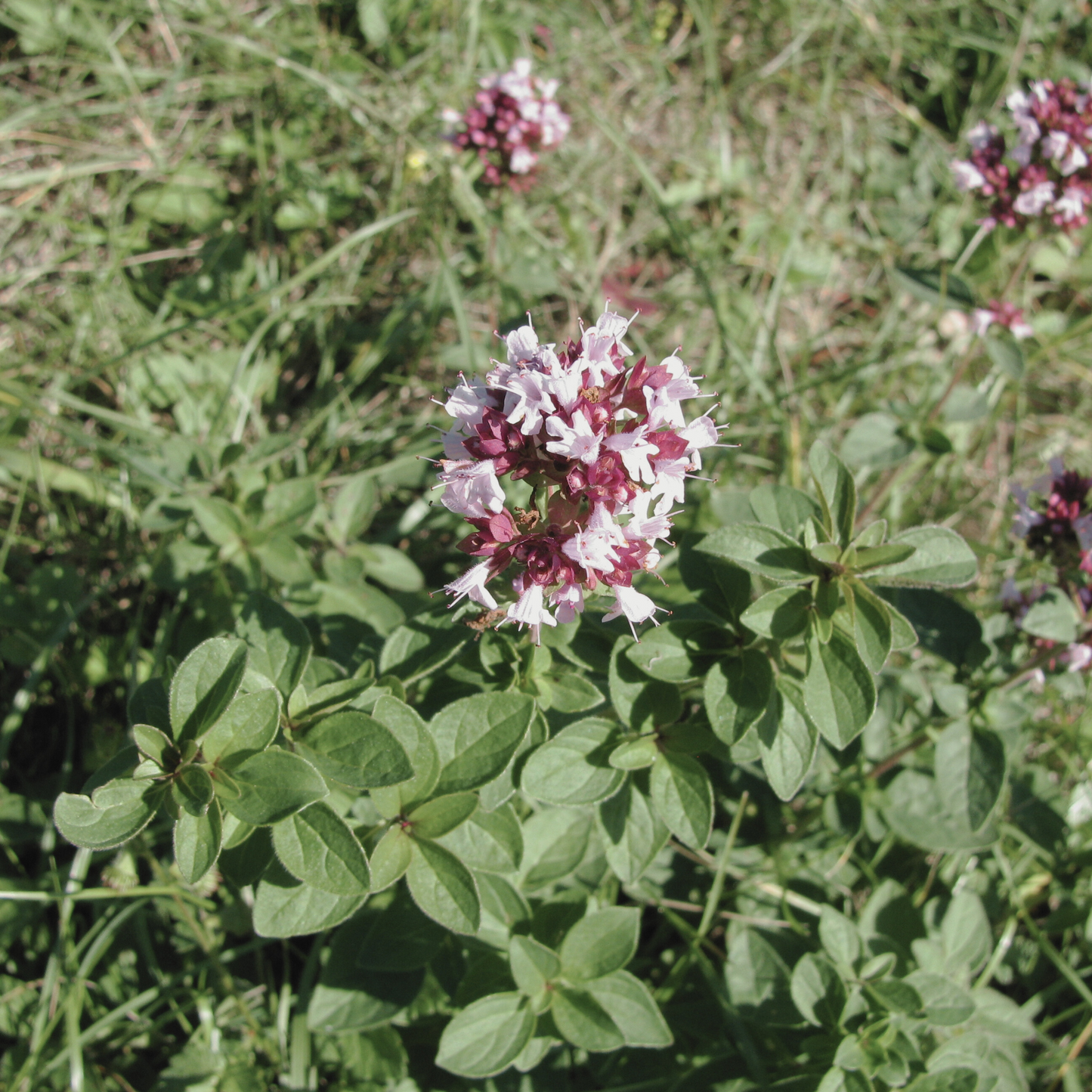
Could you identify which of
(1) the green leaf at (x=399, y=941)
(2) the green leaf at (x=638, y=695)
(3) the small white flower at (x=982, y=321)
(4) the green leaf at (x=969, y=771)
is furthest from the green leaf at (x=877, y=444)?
(1) the green leaf at (x=399, y=941)

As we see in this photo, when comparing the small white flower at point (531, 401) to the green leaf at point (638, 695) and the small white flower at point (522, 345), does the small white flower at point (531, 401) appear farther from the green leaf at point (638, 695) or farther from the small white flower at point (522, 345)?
the green leaf at point (638, 695)

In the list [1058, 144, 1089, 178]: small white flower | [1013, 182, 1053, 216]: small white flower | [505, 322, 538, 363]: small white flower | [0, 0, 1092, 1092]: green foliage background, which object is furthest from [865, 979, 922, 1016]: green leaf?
[1058, 144, 1089, 178]: small white flower

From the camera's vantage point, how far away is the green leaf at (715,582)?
7.16 feet

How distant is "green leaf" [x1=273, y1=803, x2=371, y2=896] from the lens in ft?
5.79

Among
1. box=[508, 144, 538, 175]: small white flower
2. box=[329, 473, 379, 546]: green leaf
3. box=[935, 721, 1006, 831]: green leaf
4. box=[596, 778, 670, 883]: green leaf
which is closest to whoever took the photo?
box=[596, 778, 670, 883]: green leaf

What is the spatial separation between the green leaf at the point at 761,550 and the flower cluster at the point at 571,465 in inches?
8.1

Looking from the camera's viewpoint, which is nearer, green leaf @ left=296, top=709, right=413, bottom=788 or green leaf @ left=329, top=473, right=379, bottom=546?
green leaf @ left=296, top=709, right=413, bottom=788

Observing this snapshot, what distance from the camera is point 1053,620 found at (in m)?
2.52

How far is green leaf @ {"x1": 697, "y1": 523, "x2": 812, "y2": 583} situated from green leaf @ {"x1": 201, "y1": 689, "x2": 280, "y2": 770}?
1.04 meters

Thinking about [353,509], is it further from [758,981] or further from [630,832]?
[758,981]

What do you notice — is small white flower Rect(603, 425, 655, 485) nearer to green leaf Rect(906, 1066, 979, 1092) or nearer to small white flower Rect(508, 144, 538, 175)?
green leaf Rect(906, 1066, 979, 1092)

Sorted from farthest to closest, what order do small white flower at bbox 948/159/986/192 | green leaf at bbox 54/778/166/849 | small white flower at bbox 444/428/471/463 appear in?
small white flower at bbox 948/159/986/192
small white flower at bbox 444/428/471/463
green leaf at bbox 54/778/166/849

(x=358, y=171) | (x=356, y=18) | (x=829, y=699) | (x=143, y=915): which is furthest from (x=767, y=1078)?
(x=356, y=18)

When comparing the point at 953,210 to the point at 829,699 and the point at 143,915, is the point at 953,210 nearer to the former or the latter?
the point at 829,699
